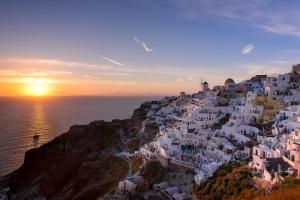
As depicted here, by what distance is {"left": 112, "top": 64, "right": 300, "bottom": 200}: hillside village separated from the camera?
32.4 meters

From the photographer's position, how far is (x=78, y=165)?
67625mm

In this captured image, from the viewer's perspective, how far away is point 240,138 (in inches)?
1666

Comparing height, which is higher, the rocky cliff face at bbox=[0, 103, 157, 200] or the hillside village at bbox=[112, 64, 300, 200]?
the hillside village at bbox=[112, 64, 300, 200]

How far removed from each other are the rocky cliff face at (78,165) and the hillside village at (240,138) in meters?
8.19

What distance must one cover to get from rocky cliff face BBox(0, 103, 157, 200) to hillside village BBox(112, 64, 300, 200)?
8.19 meters

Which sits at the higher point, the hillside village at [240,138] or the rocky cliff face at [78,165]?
the hillside village at [240,138]

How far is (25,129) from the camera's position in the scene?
131375 millimetres

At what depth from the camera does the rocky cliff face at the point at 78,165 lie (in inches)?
2218

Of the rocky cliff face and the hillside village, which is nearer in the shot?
the hillside village

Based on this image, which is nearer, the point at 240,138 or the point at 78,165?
the point at 240,138

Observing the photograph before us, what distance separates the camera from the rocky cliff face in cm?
5633

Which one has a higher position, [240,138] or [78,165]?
[240,138]

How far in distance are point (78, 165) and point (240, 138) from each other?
36326 mm

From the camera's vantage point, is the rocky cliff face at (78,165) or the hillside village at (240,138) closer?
the hillside village at (240,138)
